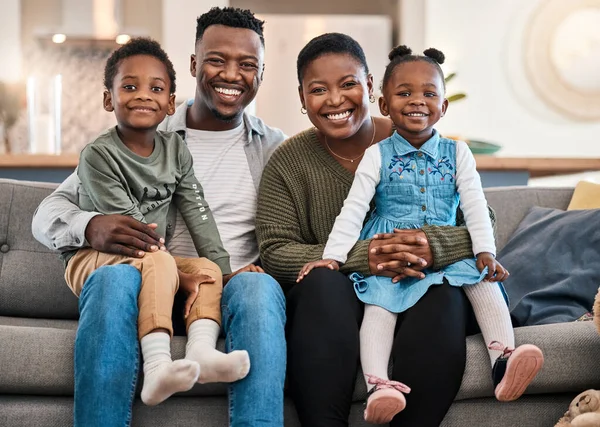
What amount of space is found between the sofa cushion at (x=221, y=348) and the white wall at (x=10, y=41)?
4122 millimetres

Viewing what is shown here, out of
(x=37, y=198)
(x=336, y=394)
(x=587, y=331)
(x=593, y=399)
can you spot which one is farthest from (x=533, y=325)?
(x=37, y=198)

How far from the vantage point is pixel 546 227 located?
2211mm

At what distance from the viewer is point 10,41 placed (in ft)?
17.7

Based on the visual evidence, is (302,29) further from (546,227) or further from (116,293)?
(116,293)

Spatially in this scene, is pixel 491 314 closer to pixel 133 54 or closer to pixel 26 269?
pixel 133 54

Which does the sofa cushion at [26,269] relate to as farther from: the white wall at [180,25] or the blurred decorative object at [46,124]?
the white wall at [180,25]

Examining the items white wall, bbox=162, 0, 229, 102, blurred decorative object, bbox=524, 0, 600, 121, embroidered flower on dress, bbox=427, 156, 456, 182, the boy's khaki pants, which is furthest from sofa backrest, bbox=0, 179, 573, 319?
blurred decorative object, bbox=524, 0, 600, 121

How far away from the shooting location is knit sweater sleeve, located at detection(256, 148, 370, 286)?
1.84 metres

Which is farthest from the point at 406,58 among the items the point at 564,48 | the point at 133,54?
the point at 564,48

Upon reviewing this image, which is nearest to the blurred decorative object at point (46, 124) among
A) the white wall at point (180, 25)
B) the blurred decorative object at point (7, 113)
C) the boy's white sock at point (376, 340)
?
the blurred decorative object at point (7, 113)

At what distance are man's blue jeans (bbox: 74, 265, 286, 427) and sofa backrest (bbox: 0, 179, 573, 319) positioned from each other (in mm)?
595

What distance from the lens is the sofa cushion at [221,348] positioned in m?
1.63

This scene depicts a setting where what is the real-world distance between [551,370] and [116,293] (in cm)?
93

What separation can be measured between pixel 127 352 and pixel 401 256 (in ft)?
2.02
